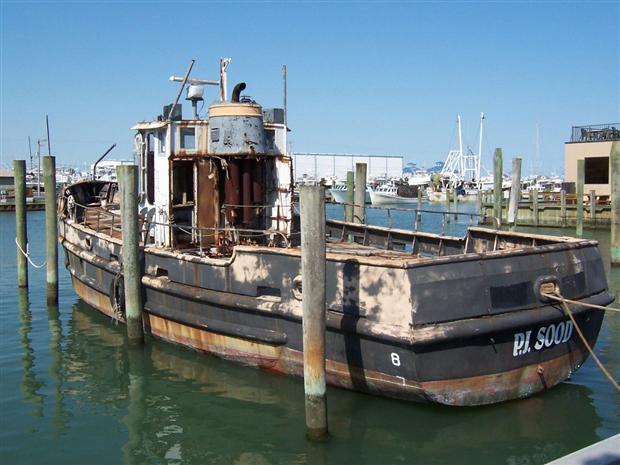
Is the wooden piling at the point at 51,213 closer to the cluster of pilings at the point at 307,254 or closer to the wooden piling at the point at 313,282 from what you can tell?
the cluster of pilings at the point at 307,254

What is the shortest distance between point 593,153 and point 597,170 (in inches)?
46.6

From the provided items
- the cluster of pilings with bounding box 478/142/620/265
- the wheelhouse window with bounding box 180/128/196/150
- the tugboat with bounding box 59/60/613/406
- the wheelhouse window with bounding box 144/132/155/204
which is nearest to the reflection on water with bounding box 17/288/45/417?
the tugboat with bounding box 59/60/613/406

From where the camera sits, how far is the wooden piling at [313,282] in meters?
6.88

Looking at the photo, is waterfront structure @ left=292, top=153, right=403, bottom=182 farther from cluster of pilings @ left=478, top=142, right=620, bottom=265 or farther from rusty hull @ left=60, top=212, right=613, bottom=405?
rusty hull @ left=60, top=212, right=613, bottom=405

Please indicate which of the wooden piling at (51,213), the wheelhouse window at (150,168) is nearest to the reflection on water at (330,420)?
the wheelhouse window at (150,168)

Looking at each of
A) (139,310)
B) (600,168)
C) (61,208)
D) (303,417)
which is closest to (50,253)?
(61,208)

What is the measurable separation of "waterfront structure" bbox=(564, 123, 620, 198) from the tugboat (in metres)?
24.9

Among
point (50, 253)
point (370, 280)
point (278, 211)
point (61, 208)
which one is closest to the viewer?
point (370, 280)

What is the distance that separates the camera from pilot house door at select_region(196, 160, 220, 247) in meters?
11.9

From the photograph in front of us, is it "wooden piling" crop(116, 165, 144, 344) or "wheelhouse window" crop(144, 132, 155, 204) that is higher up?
"wheelhouse window" crop(144, 132, 155, 204)

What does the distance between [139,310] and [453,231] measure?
1052 inches

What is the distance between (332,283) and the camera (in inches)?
323

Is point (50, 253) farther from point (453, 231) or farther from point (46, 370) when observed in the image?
point (453, 231)

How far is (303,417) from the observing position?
8.03 m
